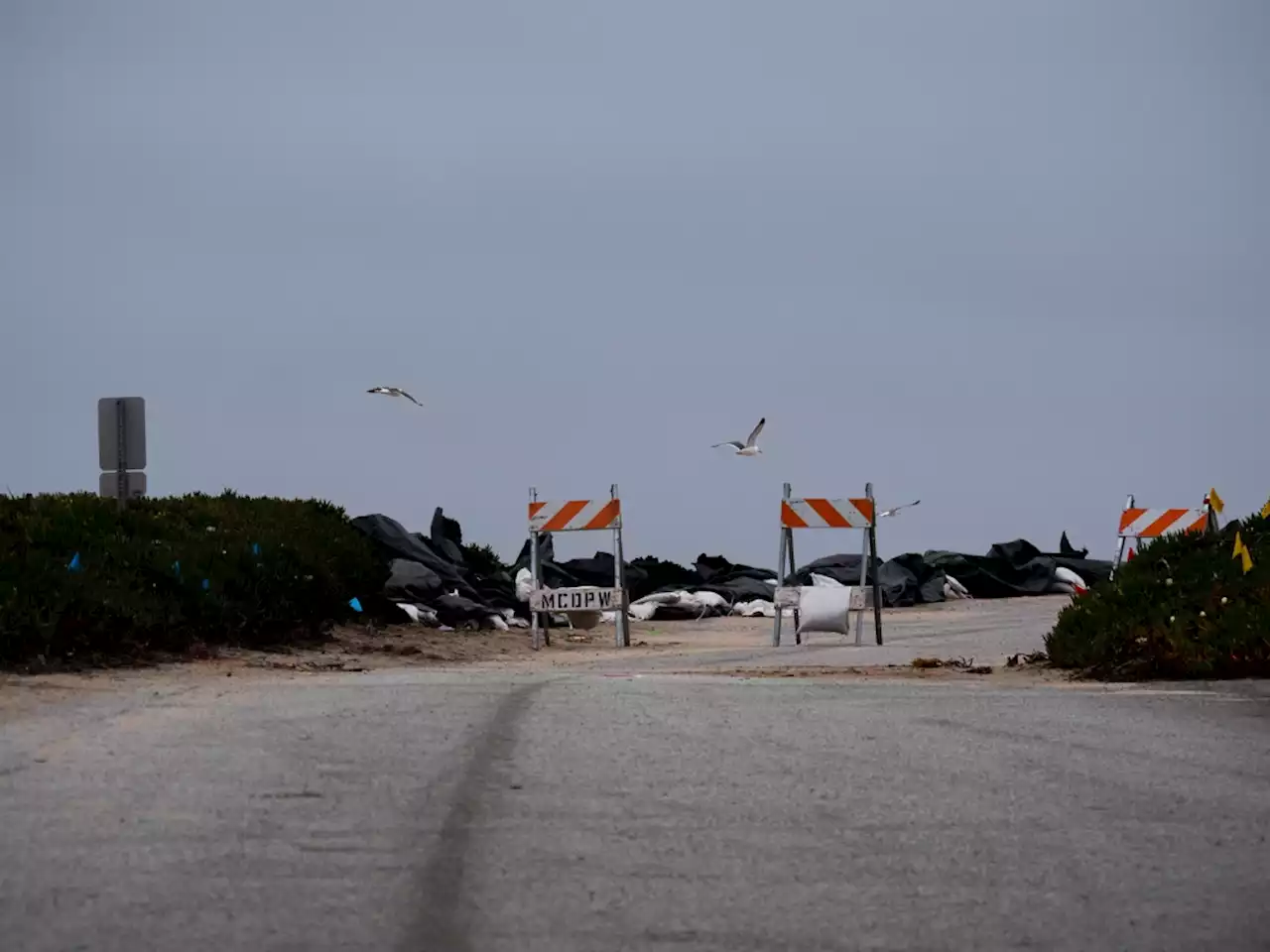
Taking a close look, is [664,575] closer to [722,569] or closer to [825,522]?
[722,569]

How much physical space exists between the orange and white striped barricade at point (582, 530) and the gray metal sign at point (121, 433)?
4.89 meters

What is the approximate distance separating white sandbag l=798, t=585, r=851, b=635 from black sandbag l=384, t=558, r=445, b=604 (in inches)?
211

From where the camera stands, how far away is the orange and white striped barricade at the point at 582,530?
73.6 feet

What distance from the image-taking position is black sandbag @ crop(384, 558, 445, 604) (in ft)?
78.8

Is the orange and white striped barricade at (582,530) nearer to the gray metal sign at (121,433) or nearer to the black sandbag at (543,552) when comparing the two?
the black sandbag at (543,552)

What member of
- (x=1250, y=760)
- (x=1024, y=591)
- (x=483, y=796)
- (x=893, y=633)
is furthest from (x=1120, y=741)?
(x=1024, y=591)

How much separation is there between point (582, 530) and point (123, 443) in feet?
18.7

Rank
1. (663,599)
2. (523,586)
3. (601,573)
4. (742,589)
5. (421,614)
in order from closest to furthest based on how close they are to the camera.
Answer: (421,614), (523,586), (663,599), (601,573), (742,589)

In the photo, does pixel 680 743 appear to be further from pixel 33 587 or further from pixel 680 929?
pixel 33 587

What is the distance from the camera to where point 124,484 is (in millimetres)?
21094

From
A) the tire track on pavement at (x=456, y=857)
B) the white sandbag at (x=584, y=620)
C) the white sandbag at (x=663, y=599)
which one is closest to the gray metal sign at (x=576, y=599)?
the white sandbag at (x=584, y=620)

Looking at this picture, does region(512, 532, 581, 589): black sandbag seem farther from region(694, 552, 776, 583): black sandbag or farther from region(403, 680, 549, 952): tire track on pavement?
region(403, 680, 549, 952): tire track on pavement

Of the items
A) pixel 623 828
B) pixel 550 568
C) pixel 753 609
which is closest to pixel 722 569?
pixel 753 609

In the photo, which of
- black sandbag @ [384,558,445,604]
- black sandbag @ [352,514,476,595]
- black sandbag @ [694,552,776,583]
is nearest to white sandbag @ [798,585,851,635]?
black sandbag @ [384,558,445,604]
